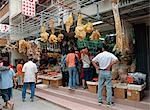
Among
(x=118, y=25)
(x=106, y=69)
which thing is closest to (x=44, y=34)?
(x=106, y=69)

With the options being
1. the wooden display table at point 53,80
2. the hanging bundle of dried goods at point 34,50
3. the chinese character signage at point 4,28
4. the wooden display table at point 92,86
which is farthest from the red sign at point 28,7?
the wooden display table at point 92,86

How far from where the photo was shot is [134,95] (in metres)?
7.87

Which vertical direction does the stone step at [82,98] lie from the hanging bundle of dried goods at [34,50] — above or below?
below

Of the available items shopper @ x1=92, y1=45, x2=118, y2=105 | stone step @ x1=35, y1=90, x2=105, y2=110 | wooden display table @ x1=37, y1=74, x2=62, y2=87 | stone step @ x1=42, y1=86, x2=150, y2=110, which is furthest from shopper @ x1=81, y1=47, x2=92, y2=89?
shopper @ x1=92, y1=45, x2=118, y2=105

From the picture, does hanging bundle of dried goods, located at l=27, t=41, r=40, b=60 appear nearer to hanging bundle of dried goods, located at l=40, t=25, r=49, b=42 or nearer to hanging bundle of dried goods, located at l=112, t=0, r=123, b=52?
hanging bundle of dried goods, located at l=40, t=25, r=49, b=42

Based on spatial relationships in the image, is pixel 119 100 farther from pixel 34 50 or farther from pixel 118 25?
pixel 34 50

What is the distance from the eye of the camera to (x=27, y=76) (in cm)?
1024

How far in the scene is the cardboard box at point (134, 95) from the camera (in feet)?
25.5

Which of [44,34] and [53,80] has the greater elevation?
[44,34]

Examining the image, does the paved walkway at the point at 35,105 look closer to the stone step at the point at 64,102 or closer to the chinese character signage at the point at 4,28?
the stone step at the point at 64,102

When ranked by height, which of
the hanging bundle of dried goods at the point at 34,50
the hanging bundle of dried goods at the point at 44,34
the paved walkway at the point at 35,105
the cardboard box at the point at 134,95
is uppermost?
the hanging bundle of dried goods at the point at 44,34

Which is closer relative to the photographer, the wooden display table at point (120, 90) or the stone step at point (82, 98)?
the stone step at point (82, 98)

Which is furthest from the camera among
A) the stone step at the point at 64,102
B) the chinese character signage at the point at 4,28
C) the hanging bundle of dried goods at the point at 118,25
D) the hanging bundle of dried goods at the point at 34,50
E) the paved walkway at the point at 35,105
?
the chinese character signage at the point at 4,28

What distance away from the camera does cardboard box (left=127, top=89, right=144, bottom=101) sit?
25.5 ft
